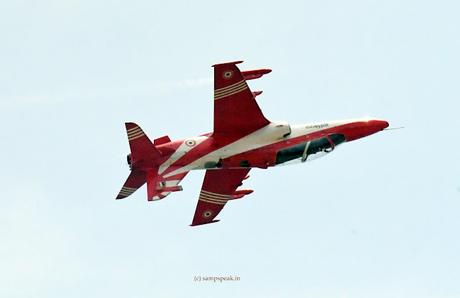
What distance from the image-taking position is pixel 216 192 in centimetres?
8369

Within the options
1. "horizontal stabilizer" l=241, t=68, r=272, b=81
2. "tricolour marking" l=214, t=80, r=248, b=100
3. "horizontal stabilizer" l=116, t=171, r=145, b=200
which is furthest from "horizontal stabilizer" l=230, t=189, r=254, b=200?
"tricolour marking" l=214, t=80, r=248, b=100

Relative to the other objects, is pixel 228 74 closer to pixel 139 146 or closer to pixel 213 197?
pixel 139 146

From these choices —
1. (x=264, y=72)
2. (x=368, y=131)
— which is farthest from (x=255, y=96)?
(x=368, y=131)

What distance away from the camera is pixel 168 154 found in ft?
262

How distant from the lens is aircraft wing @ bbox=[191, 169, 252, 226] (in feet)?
273

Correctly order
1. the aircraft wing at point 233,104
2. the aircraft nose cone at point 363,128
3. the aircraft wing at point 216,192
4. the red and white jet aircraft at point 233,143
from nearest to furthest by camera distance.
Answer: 1. the aircraft wing at point 233,104
2. the red and white jet aircraft at point 233,143
3. the aircraft nose cone at point 363,128
4. the aircraft wing at point 216,192

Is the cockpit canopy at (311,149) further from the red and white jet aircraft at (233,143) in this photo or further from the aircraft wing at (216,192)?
the aircraft wing at (216,192)

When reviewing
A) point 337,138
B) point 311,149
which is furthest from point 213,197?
point 337,138

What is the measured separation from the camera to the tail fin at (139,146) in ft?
258

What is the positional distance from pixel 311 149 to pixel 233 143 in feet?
14.3

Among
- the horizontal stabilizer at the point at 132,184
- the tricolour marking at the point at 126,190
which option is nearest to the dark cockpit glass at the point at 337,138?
the horizontal stabilizer at the point at 132,184

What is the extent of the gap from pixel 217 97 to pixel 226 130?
7.81ft

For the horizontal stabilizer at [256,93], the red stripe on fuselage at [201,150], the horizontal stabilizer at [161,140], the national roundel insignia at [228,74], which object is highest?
the national roundel insignia at [228,74]

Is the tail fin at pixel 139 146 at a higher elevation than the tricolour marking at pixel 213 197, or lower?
higher
